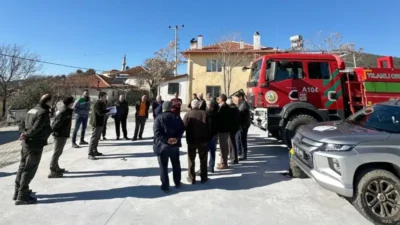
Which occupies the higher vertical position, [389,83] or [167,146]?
[389,83]

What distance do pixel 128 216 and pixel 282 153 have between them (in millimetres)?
5328

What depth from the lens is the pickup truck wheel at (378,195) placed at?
347 centimetres

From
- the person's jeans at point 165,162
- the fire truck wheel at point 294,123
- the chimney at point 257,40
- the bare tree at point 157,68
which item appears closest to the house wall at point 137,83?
the bare tree at point 157,68

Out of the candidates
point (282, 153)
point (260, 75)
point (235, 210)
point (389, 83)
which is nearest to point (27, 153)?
point (235, 210)

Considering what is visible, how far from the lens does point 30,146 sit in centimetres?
410

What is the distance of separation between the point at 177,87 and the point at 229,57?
20.2 ft

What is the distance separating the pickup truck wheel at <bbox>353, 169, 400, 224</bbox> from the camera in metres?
3.47

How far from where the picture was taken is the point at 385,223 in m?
3.44

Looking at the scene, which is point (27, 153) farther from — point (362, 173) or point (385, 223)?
point (385, 223)

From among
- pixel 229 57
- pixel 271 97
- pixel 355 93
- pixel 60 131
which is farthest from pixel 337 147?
pixel 229 57

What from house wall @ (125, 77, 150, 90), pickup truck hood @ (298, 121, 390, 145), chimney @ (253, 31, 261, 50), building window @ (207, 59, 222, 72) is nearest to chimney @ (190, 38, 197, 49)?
building window @ (207, 59, 222, 72)

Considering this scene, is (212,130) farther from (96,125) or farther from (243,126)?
(96,125)

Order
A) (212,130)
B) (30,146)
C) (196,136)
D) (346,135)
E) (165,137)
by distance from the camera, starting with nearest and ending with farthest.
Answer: (346,135), (30,146), (165,137), (196,136), (212,130)

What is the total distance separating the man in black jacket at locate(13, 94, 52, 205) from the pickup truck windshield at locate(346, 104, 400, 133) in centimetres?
508
